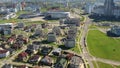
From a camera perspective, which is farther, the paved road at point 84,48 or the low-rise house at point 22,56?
the paved road at point 84,48

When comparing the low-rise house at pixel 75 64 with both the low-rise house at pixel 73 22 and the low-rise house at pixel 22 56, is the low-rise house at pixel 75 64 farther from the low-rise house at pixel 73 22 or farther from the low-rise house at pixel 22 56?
the low-rise house at pixel 73 22

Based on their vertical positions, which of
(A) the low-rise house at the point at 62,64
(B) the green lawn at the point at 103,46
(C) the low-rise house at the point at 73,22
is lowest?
(B) the green lawn at the point at 103,46

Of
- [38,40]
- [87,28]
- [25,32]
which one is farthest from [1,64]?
[87,28]

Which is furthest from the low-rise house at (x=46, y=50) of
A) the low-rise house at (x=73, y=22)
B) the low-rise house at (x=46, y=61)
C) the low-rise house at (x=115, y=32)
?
the low-rise house at (x=73, y=22)

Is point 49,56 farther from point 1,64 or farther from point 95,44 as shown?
point 95,44

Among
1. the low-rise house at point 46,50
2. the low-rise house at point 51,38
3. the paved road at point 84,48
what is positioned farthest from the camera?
the low-rise house at point 51,38

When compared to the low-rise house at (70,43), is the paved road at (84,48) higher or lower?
lower

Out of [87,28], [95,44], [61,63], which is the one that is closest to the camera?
[61,63]

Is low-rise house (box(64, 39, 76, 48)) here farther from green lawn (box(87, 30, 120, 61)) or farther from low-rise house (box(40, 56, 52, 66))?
low-rise house (box(40, 56, 52, 66))

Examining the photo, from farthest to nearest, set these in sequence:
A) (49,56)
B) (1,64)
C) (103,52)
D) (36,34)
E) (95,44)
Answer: (36,34)
(95,44)
(103,52)
(49,56)
(1,64)
